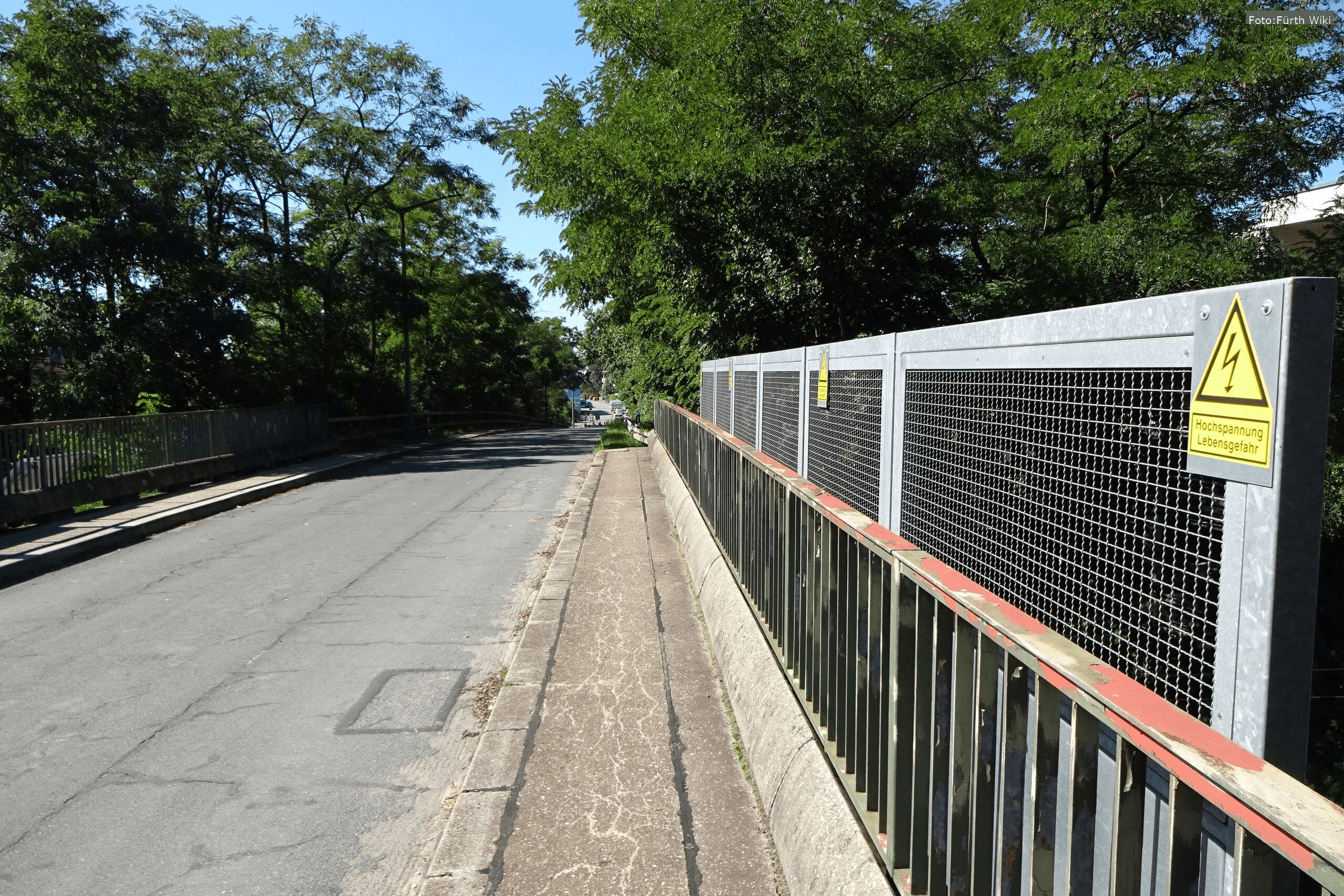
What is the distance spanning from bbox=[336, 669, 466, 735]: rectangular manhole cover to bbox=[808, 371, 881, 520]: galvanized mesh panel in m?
2.79

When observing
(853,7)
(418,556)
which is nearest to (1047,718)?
(418,556)

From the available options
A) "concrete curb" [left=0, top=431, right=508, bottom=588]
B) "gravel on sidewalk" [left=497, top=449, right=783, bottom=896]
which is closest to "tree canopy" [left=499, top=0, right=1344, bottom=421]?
"concrete curb" [left=0, top=431, right=508, bottom=588]

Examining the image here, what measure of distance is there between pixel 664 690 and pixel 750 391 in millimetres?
3664

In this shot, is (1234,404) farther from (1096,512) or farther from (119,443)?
(119,443)

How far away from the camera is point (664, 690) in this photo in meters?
5.71

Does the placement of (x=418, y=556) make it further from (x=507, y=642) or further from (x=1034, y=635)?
(x=1034, y=635)

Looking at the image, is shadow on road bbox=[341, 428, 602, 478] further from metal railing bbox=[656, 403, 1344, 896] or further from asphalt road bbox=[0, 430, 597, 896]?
metal railing bbox=[656, 403, 1344, 896]

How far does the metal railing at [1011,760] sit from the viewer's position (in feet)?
4.23

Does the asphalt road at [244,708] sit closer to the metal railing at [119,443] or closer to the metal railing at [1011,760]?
the metal railing at [1011,760]

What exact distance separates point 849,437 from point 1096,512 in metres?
2.62

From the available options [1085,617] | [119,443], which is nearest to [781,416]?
[1085,617]

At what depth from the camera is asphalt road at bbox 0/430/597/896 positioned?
4113 mm

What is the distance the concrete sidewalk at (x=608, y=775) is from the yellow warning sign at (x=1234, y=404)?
255 centimetres

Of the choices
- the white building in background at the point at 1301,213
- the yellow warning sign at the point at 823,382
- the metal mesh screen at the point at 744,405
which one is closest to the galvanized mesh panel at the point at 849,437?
the yellow warning sign at the point at 823,382
